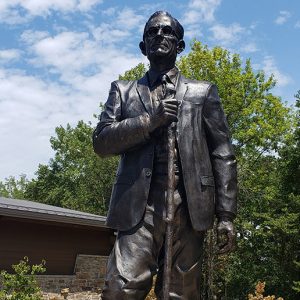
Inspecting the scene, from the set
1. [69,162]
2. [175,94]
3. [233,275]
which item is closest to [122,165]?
[175,94]

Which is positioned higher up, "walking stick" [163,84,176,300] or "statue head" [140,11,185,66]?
"statue head" [140,11,185,66]

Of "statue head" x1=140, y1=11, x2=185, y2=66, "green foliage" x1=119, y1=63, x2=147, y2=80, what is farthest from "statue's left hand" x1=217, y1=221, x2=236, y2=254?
"green foliage" x1=119, y1=63, x2=147, y2=80

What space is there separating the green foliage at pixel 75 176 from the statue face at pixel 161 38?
29.8 metres

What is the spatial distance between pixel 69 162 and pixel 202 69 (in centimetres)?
1888

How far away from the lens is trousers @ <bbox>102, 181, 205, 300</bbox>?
3377mm

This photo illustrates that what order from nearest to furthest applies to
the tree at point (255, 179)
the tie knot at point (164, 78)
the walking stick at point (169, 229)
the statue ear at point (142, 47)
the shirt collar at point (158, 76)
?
the walking stick at point (169, 229) → the tie knot at point (164, 78) → the shirt collar at point (158, 76) → the statue ear at point (142, 47) → the tree at point (255, 179)

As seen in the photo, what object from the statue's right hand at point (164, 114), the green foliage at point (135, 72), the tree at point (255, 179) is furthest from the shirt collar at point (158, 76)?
the green foliage at point (135, 72)

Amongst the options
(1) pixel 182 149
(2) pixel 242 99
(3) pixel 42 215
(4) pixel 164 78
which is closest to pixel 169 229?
(1) pixel 182 149

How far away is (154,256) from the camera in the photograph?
3531 millimetres

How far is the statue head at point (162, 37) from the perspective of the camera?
3848 millimetres

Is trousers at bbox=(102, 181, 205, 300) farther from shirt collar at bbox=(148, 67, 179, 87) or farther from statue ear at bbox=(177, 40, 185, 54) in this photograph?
statue ear at bbox=(177, 40, 185, 54)

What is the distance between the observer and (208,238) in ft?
70.9

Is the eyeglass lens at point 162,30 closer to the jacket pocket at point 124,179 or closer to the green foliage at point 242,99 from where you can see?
the jacket pocket at point 124,179

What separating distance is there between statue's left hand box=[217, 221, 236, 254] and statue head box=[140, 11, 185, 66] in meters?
1.24
